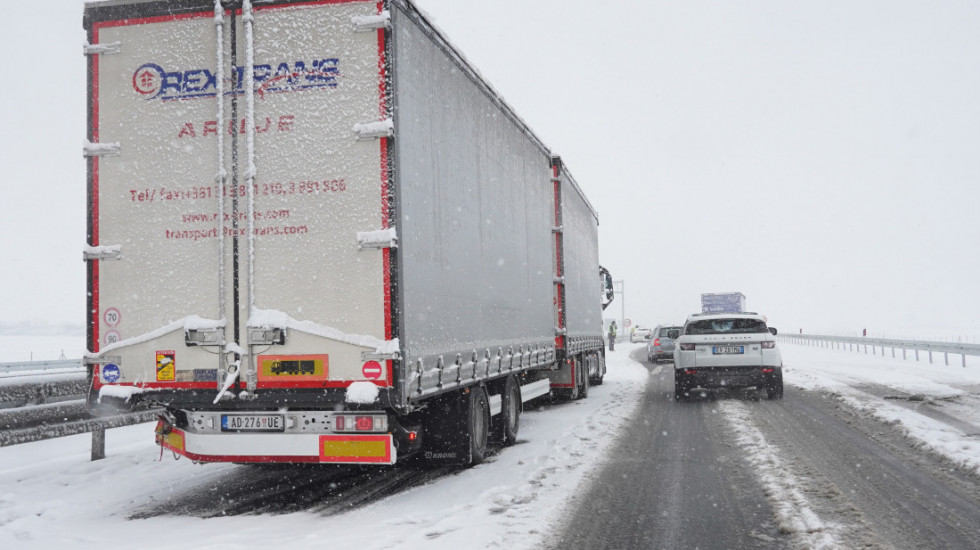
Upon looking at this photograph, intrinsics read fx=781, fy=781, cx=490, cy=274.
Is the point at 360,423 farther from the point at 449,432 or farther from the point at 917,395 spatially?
the point at 917,395

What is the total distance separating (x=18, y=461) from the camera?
27.9 ft

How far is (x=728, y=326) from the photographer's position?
46.6ft

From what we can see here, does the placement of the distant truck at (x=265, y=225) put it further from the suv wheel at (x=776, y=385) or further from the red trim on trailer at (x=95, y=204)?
the suv wheel at (x=776, y=385)

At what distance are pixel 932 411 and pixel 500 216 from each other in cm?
720

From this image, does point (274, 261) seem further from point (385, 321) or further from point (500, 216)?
point (500, 216)

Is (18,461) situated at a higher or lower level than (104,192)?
lower

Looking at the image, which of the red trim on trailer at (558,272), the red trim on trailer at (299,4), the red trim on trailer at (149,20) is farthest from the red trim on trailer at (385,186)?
the red trim on trailer at (558,272)

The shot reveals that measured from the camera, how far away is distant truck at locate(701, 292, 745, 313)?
4462cm

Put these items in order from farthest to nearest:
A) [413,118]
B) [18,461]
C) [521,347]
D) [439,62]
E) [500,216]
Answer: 1. [521,347]
2. [500,216]
3. [18,461]
4. [439,62]
5. [413,118]

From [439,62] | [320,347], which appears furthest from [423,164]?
[320,347]

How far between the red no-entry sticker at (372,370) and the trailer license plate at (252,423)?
2.85 ft

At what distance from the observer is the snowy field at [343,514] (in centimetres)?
526

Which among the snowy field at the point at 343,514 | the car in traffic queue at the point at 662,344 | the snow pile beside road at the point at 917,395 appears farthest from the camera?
the car in traffic queue at the point at 662,344

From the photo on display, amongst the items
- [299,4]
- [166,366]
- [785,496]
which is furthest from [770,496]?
[299,4]
